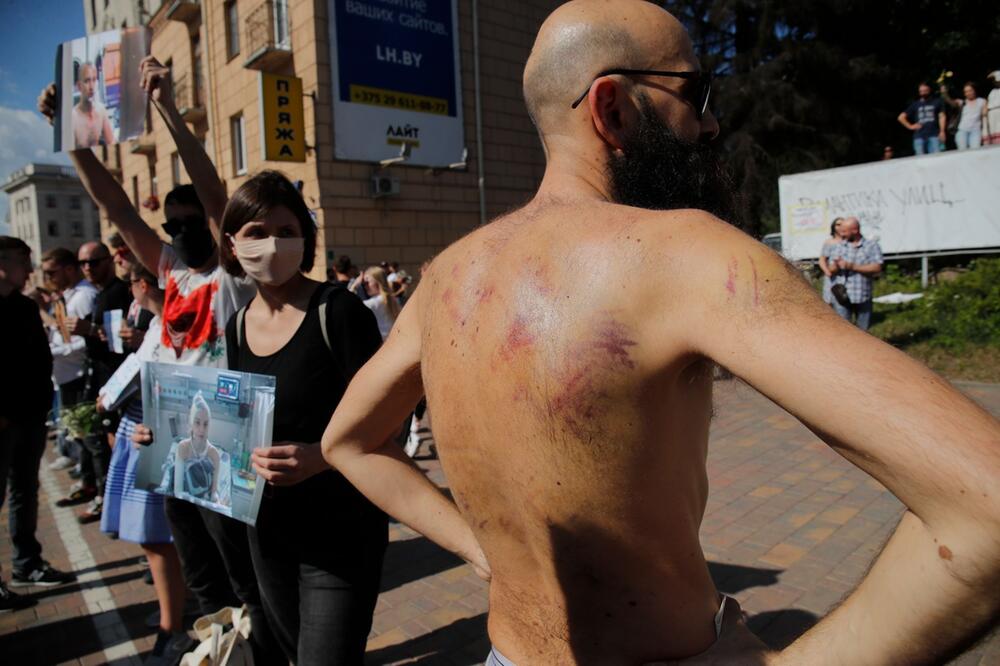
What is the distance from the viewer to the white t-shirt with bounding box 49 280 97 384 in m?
5.54

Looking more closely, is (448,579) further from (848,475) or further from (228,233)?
(848,475)

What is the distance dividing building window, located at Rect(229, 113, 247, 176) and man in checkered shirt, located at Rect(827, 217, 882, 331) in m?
13.9

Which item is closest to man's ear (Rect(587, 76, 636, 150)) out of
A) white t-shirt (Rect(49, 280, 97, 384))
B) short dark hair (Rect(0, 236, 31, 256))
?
short dark hair (Rect(0, 236, 31, 256))

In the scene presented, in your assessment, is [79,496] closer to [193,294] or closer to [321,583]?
[193,294]

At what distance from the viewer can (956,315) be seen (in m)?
8.79

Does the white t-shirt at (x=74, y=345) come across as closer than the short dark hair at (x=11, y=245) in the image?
No

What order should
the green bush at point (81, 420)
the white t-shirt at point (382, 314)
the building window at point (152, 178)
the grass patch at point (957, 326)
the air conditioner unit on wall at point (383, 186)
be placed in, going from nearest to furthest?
the green bush at point (81, 420), the white t-shirt at point (382, 314), the grass patch at point (957, 326), the air conditioner unit on wall at point (383, 186), the building window at point (152, 178)

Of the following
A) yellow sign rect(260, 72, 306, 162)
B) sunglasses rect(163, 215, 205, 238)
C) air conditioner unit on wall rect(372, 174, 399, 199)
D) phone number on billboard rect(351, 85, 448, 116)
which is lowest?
sunglasses rect(163, 215, 205, 238)

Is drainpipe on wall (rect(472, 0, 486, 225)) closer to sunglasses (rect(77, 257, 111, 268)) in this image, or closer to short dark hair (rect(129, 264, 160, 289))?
sunglasses (rect(77, 257, 111, 268))

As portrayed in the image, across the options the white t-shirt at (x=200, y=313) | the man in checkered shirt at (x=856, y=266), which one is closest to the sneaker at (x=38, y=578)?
the white t-shirt at (x=200, y=313)

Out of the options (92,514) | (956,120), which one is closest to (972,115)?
(956,120)

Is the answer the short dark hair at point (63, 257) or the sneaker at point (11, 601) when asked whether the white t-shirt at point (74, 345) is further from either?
the sneaker at point (11, 601)

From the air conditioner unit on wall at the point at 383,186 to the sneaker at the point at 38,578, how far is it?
36.7 feet

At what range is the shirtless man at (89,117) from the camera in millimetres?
2832
